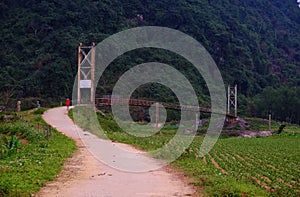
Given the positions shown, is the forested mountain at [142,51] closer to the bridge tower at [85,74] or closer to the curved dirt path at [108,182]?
the bridge tower at [85,74]

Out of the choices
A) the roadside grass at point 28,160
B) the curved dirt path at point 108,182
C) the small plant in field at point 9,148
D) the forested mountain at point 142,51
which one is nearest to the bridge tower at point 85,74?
the roadside grass at point 28,160

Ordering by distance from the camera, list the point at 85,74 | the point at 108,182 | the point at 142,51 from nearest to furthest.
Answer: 1. the point at 108,182
2. the point at 85,74
3. the point at 142,51

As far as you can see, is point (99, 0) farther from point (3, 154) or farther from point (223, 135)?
point (3, 154)

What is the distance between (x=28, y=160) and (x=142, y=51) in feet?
194

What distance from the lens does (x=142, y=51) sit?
233ft

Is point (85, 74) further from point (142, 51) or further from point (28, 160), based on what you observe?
point (142, 51)

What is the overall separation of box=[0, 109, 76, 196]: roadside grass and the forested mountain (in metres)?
27.4

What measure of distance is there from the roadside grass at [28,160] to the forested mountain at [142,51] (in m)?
27.4

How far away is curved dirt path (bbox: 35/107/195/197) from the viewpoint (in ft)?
30.4

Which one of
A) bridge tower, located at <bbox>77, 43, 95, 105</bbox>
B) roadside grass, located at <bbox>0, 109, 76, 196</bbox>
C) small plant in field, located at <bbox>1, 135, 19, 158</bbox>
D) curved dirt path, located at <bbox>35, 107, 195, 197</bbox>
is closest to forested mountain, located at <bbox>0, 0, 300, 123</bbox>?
bridge tower, located at <bbox>77, 43, 95, 105</bbox>

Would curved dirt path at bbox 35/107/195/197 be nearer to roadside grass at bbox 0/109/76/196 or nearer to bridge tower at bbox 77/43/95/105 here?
roadside grass at bbox 0/109/76/196

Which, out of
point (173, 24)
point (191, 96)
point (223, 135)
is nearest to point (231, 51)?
point (173, 24)

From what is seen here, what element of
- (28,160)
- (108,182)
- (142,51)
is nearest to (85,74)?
(28,160)

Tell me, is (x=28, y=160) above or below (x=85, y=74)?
below
